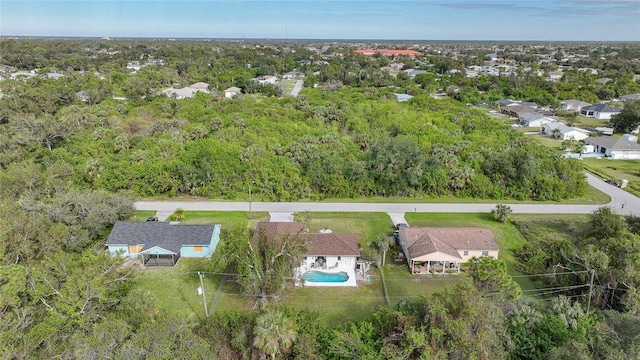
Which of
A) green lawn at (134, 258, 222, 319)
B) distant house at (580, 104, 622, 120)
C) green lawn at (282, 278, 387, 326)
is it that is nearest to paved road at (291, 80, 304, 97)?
distant house at (580, 104, 622, 120)

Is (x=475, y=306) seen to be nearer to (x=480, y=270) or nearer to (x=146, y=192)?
(x=480, y=270)

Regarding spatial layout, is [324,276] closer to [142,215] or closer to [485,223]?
[485,223]

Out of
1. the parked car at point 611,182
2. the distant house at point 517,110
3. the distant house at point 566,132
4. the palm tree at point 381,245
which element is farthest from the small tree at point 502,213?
the distant house at point 517,110

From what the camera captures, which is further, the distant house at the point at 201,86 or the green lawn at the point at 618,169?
the distant house at the point at 201,86

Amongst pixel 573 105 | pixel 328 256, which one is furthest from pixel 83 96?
pixel 573 105

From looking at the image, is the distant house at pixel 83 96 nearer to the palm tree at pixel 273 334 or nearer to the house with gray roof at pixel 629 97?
the palm tree at pixel 273 334

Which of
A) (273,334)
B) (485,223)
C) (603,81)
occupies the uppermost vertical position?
(603,81)
